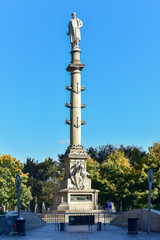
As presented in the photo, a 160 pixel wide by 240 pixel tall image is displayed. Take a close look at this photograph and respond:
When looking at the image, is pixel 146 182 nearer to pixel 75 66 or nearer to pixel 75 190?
pixel 75 190

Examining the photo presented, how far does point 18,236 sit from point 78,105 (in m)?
24.6

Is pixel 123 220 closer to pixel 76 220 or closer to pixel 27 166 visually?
pixel 76 220

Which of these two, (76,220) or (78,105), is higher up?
(78,105)

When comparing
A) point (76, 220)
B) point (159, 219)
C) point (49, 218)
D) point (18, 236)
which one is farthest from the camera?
point (49, 218)

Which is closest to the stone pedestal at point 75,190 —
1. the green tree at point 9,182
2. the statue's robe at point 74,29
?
the statue's robe at point 74,29

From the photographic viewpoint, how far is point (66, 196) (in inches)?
1543

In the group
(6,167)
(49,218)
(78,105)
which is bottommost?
(49,218)

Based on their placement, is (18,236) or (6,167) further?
(6,167)

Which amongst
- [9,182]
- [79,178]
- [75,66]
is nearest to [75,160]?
[79,178]

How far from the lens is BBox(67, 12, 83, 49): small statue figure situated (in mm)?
44656

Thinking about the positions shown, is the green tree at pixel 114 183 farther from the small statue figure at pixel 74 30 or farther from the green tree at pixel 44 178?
the green tree at pixel 44 178

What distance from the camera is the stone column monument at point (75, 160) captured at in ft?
129

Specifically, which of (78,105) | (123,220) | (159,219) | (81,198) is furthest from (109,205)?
(159,219)

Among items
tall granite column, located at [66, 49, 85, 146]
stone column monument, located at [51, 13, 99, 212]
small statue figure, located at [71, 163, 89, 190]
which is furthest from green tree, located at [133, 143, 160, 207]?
tall granite column, located at [66, 49, 85, 146]
